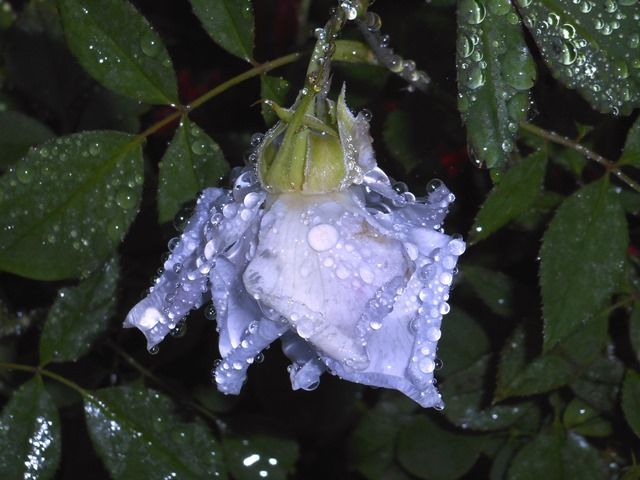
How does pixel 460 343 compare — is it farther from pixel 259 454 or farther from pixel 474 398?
pixel 259 454

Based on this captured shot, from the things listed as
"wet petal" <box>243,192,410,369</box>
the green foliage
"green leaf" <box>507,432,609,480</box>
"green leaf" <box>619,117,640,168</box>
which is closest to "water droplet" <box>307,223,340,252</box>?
"wet petal" <box>243,192,410,369</box>

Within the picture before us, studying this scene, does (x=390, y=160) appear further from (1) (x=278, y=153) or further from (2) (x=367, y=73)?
(1) (x=278, y=153)

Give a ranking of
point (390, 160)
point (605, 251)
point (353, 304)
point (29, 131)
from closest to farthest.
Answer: point (353, 304) → point (605, 251) → point (390, 160) → point (29, 131)

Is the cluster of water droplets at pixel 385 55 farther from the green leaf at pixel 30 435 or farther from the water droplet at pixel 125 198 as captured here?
the green leaf at pixel 30 435

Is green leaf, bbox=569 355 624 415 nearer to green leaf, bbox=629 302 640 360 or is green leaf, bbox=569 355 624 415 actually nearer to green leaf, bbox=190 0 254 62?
green leaf, bbox=629 302 640 360

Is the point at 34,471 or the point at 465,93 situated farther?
the point at 34,471

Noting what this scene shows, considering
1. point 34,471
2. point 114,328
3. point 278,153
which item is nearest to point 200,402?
point 114,328

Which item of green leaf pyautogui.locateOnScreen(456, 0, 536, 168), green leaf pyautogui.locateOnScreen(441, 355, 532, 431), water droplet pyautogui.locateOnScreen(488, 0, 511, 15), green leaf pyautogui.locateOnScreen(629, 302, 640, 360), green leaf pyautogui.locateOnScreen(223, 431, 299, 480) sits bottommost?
green leaf pyautogui.locateOnScreen(223, 431, 299, 480)
